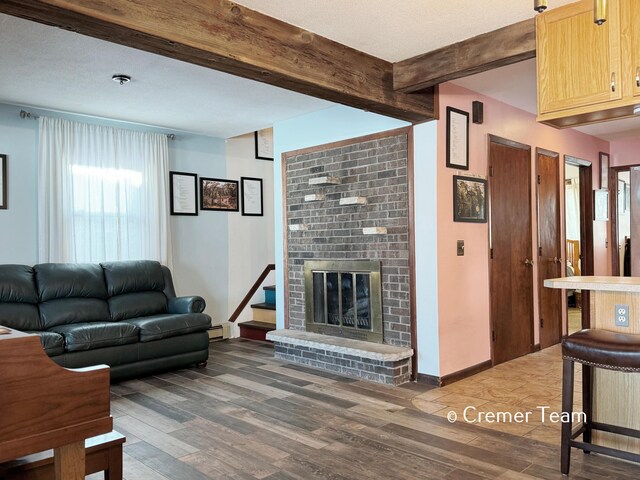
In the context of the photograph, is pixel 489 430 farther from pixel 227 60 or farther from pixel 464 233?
pixel 227 60

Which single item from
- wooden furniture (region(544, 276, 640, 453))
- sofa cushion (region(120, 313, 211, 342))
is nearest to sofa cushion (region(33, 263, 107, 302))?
sofa cushion (region(120, 313, 211, 342))

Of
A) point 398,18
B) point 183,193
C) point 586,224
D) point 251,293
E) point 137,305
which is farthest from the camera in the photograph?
point 251,293

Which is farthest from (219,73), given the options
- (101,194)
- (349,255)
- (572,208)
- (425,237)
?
(572,208)

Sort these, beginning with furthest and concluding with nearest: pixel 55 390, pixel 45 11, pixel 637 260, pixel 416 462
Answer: pixel 637 260 < pixel 416 462 < pixel 45 11 < pixel 55 390

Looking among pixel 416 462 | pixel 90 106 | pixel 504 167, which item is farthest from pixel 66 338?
pixel 504 167

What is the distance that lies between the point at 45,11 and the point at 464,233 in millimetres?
3296

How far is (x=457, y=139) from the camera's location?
4.17 metres

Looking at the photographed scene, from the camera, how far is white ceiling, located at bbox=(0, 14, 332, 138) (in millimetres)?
3281

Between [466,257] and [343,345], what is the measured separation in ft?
4.18

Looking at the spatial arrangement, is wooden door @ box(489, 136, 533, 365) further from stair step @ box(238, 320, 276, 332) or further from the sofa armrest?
the sofa armrest

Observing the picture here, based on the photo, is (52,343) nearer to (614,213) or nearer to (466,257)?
(466,257)

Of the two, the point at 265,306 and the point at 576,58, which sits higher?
the point at 576,58

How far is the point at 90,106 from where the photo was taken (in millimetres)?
4703

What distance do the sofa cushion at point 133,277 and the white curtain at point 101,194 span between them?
256 mm
